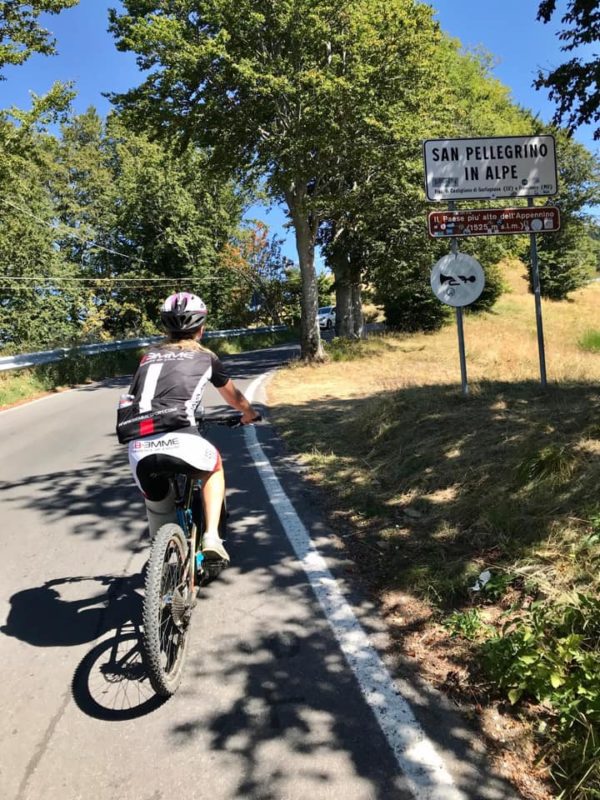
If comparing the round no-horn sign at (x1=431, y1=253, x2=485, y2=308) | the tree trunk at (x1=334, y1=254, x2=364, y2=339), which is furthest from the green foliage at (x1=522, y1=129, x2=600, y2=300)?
the round no-horn sign at (x1=431, y1=253, x2=485, y2=308)

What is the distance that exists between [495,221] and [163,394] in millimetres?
6245

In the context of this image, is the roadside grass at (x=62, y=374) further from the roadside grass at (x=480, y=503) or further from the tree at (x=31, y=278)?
the roadside grass at (x=480, y=503)

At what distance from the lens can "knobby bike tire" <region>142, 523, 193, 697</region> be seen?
2.70m

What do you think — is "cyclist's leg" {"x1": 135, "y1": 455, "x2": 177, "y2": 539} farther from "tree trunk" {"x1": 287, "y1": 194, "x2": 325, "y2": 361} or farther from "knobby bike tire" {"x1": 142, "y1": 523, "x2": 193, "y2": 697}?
"tree trunk" {"x1": 287, "y1": 194, "x2": 325, "y2": 361}

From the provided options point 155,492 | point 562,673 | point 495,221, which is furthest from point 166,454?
point 495,221

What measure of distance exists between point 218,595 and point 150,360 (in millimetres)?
1646

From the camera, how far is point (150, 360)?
11.1ft

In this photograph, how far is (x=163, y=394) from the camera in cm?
327

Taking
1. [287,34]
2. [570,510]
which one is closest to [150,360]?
[570,510]

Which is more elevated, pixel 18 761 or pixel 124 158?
pixel 124 158

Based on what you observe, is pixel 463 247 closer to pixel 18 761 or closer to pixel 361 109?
pixel 361 109

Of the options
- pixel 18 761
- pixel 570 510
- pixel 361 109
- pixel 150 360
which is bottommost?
pixel 18 761

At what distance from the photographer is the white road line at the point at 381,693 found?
229 cm

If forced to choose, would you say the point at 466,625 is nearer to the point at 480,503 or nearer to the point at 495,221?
the point at 480,503
